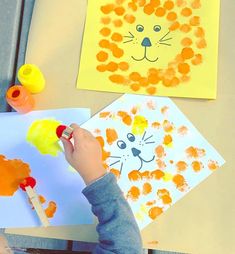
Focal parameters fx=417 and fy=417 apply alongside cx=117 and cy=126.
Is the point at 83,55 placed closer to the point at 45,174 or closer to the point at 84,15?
the point at 84,15

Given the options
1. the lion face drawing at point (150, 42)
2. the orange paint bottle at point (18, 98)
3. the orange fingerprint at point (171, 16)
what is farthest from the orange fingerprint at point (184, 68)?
the orange paint bottle at point (18, 98)

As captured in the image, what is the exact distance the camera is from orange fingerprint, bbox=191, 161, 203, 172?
0.82m

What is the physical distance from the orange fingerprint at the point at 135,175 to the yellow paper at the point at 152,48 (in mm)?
169

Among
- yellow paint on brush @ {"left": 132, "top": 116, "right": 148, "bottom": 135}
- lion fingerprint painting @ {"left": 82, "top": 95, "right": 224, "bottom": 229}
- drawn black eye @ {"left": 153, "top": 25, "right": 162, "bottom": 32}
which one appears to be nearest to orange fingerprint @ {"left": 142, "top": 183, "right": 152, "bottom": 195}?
lion fingerprint painting @ {"left": 82, "top": 95, "right": 224, "bottom": 229}

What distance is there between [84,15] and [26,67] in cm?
18

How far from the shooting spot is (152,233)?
80cm

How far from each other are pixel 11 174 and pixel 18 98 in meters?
0.15

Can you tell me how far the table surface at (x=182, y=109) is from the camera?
0.79 metres

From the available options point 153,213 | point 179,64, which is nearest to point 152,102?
point 179,64

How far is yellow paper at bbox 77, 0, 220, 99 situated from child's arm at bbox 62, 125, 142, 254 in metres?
0.17

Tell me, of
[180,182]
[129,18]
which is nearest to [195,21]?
[129,18]

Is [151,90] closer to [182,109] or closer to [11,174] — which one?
[182,109]

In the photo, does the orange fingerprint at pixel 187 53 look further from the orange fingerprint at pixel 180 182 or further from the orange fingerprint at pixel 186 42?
the orange fingerprint at pixel 180 182

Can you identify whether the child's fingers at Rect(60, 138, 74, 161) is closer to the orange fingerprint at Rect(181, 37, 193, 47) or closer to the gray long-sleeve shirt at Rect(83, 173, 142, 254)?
the gray long-sleeve shirt at Rect(83, 173, 142, 254)
